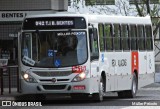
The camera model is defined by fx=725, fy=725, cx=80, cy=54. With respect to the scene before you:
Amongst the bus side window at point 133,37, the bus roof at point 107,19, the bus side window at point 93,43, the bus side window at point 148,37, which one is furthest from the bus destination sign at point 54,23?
the bus side window at point 148,37

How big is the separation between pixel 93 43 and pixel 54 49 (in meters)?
1.28

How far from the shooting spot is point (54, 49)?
22484 mm

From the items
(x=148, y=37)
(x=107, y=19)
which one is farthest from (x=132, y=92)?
(x=107, y=19)

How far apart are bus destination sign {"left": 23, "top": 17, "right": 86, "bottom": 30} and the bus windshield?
16cm

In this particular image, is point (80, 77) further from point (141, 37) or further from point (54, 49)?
point (141, 37)

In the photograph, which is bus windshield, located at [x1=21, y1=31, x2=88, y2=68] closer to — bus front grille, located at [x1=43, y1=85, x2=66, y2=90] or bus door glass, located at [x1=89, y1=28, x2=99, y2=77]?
bus door glass, located at [x1=89, y1=28, x2=99, y2=77]

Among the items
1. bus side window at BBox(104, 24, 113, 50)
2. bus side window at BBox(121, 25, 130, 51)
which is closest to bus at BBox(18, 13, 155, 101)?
bus side window at BBox(104, 24, 113, 50)

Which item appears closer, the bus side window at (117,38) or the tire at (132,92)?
the bus side window at (117,38)

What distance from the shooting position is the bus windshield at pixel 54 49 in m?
22.3

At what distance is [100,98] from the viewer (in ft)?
77.0

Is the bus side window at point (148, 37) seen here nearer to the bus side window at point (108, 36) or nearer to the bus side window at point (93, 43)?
the bus side window at point (108, 36)

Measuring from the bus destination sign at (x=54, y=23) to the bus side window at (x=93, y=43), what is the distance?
1.37 ft

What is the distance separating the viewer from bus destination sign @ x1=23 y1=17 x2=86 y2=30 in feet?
73.9

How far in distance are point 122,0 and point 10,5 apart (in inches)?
687
